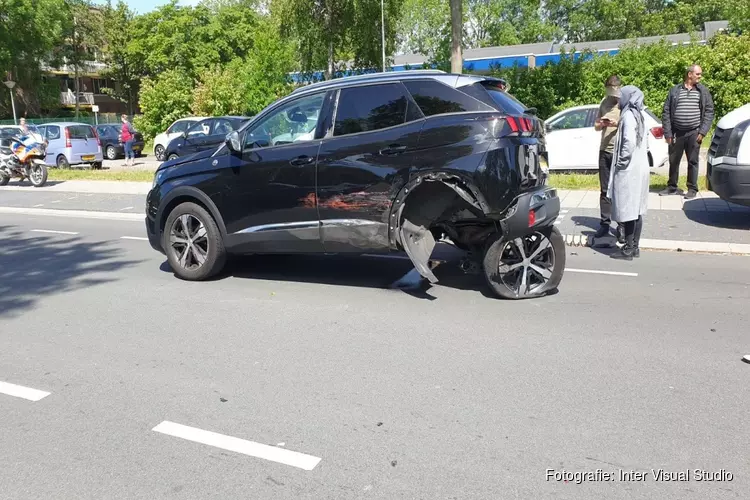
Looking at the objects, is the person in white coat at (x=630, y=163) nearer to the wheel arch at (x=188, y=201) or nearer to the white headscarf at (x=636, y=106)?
the white headscarf at (x=636, y=106)

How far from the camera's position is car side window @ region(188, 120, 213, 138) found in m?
21.8

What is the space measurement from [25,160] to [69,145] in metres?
4.55

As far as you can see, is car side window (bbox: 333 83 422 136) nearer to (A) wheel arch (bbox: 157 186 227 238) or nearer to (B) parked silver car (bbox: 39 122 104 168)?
(A) wheel arch (bbox: 157 186 227 238)

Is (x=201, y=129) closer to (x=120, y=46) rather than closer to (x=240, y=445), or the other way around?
(x=240, y=445)

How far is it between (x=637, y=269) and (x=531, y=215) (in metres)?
2.31

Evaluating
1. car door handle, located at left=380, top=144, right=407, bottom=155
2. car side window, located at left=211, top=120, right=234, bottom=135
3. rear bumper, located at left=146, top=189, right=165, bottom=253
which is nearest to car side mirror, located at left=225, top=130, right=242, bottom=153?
rear bumper, located at left=146, top=189, right=165, bottom=253

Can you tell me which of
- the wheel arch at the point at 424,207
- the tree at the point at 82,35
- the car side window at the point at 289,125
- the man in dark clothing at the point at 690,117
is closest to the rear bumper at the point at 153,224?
the car side window at the point at 289,125

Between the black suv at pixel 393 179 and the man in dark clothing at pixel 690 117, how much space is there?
5847mm

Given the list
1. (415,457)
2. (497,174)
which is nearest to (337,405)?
(415,457)

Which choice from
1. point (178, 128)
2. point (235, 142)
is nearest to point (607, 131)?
point (235, 142)

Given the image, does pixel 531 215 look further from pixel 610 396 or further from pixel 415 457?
pixel 415 457

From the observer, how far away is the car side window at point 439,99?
595 cm

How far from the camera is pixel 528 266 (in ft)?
20.9

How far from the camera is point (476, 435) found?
374cm
